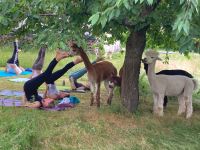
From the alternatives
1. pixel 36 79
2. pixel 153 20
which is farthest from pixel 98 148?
pixel 36 79

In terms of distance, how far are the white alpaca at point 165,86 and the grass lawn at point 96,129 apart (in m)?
0.24

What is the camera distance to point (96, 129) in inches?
267

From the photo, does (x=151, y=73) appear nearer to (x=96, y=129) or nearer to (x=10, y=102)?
(x=96, y=129)

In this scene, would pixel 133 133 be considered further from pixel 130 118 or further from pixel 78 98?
pixel 78 98

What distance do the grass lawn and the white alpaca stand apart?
24 cm

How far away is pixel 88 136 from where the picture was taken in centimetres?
649

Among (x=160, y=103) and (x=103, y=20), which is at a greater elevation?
(x=103, y=20)

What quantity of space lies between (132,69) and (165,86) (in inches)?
26.5

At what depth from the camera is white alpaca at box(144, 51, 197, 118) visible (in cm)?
784

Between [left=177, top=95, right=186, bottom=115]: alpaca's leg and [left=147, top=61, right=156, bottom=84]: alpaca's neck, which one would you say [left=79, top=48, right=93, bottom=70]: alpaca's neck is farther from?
[left=177, top=95, right=186, bottom=115]: alpaca's leg

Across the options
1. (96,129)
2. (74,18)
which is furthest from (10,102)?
(74,18)

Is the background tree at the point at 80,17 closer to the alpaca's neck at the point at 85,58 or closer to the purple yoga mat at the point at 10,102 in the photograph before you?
the alpaca's neck at the point at 85,58

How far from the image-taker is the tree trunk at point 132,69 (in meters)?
7.60

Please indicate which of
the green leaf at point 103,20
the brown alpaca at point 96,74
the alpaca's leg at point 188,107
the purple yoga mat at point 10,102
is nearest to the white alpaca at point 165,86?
the alpaca's leg at point 188,107
